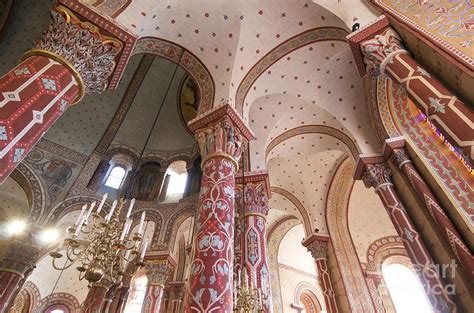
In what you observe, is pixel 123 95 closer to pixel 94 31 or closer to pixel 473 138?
pixel 94 31

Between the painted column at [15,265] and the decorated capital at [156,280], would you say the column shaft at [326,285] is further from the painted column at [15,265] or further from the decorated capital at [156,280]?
the painted column at [15,265]

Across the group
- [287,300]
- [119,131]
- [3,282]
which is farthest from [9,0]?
[287,300]

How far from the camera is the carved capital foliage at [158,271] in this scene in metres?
7.55

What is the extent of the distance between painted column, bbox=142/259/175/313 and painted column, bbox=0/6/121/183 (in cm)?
550

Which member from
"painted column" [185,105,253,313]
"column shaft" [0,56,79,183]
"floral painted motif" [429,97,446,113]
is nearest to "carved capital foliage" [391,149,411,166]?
"floral painted motif" [429,97,446,113]

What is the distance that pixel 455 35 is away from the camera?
2898 millimetres

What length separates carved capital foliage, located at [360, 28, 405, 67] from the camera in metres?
3.52

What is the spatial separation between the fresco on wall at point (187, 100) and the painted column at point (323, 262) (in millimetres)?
6011

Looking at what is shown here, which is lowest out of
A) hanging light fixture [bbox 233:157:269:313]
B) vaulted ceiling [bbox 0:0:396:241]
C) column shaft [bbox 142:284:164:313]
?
hanging light fixture [bbox 233:157:269:313]

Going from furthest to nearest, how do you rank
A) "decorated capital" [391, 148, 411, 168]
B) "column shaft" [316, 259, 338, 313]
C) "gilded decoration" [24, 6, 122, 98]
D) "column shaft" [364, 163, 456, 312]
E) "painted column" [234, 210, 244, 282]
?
"column shaft" [316, 259, 338, 313], "painted column" [234, 210, 244, 282], "decorated capital" [391, 148, 411, 168], "column shaft" [364, 163, 456, 312], "gilded decoration" [24, 6, 122, 98]

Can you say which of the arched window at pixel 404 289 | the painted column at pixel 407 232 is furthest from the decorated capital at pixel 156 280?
the arched window at pixel 404 289

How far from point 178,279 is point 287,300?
523cm

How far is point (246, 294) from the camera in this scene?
13.4 feet

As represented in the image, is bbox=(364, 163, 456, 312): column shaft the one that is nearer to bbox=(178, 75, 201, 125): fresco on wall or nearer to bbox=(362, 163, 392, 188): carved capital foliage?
bbox=(362, 163, 392, 188): carved capital foliage
